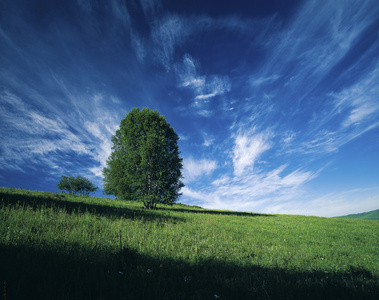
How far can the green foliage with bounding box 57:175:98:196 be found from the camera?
51500 mm

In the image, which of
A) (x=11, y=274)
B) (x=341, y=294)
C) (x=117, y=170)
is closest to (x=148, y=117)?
(x=117, y=170)

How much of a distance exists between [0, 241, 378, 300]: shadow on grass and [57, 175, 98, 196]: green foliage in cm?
5787

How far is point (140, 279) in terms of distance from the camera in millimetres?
3383

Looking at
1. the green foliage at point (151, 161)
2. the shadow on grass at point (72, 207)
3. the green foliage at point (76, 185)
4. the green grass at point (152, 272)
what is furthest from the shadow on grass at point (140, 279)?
the green foliage at point (76, 185)

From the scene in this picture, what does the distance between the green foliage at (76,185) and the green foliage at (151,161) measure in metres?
39.6

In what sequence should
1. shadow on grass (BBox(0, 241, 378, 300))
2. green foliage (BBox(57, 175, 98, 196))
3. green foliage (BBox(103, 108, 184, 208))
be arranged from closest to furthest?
shadow on grass (BBox(0, 241, 378, 300)), green foliage (BBox(103, 108, 184, 208)), green foliage (BBox(57, 175, 98, 196))

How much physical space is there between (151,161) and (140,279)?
51.9ft

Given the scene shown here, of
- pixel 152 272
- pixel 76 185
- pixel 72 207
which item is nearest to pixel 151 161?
pixel 72 207

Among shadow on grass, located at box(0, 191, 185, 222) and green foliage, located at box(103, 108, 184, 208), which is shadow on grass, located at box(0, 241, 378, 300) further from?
green foliage, located at box(103, 108, 184, 208)

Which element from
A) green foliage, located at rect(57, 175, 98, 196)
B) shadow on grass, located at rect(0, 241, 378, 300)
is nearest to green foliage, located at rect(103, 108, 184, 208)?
shadow on grass, located at rect(0, 241, 378, 300)

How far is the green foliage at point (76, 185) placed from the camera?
169 feet

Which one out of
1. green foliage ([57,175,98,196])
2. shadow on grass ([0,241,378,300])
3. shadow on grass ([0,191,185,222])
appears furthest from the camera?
green foliage ([57,175,98,196])

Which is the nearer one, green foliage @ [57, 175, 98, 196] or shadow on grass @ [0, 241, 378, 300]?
shadow on grass @ [0, 241, 378, 300]

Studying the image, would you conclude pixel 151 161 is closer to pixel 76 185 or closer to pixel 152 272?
pixel 152 272
